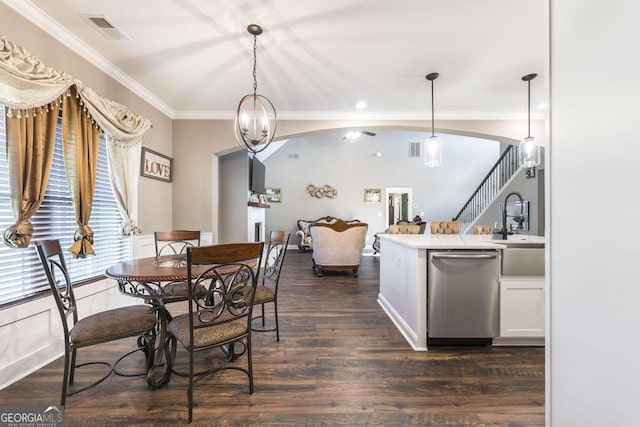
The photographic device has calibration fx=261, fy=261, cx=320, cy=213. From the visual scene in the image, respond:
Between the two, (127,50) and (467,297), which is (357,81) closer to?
(127,50)

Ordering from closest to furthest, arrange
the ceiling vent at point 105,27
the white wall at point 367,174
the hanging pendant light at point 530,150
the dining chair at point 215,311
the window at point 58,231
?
the dining chair at point 215,311 → the window at point 58,231 → the ceiling vent at point 105,27 → the hanging pendant light at point 530,150 → the white wall at point 367,174

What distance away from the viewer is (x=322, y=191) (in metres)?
8.42

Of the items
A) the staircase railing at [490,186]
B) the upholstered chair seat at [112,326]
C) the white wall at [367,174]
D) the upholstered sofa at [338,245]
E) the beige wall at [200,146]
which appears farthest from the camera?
the white wall at [367,174]

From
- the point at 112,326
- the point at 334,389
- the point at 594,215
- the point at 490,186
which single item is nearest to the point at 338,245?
the point at 334,389

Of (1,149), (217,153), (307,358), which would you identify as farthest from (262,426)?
(217,153)

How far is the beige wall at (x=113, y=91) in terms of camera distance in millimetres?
1902

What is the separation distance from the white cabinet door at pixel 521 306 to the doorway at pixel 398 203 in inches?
245

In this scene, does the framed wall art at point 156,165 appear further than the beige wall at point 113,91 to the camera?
Yes

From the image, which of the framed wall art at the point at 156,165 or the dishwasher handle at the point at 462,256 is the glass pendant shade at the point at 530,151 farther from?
the framed wall art at the point at 156,165

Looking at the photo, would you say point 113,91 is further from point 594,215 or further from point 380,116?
point 594,215

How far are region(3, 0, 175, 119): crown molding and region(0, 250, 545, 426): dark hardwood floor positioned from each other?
262 cm

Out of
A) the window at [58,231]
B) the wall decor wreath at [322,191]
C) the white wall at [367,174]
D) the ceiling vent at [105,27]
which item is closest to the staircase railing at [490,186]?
the white wall at [367,174]

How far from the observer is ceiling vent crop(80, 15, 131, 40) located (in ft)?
6.83

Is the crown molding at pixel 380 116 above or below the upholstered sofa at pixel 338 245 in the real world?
above
